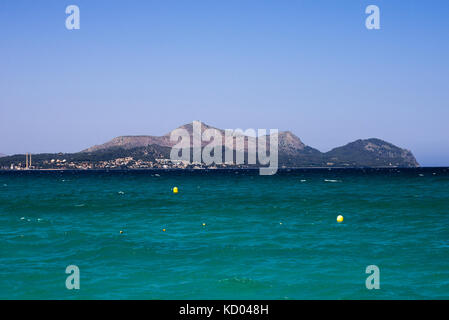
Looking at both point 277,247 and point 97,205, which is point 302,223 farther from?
point 97,205

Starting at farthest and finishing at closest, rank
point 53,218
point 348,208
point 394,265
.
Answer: point 348,208
point 53,218
point 394,265

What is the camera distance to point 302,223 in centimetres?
3672

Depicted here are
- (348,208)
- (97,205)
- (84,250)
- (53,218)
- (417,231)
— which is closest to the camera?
(84,250)

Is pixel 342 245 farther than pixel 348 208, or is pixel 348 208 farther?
pixel 348 208

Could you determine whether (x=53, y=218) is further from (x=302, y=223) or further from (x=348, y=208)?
(x=348, y=208)
